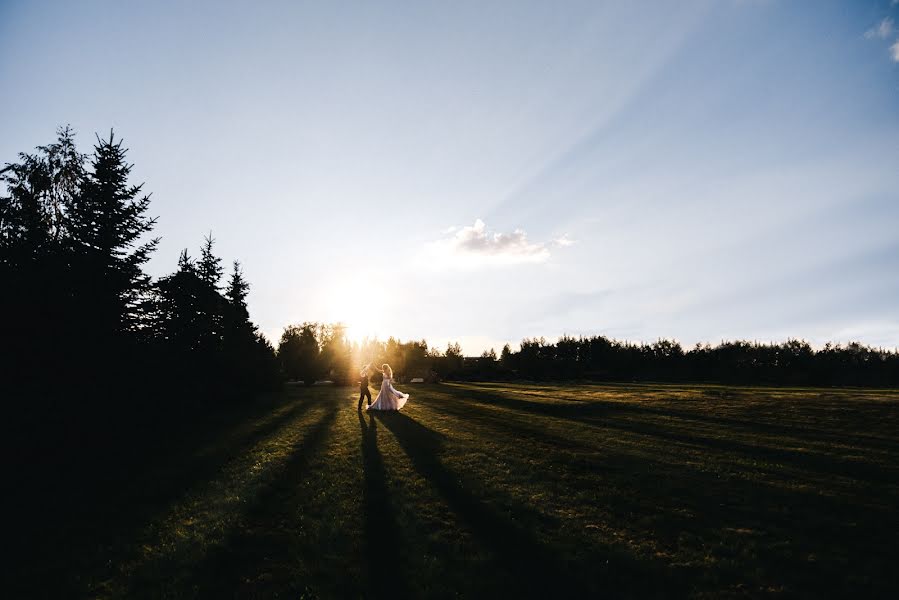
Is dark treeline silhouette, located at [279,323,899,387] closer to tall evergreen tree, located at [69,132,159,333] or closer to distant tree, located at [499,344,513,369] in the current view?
distant tree, located at [499,344,513,369]

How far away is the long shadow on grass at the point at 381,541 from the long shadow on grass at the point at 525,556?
144 centimetres

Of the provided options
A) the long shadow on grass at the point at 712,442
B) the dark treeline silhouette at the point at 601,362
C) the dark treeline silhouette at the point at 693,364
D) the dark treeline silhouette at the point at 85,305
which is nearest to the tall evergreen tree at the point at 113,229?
the dark treeline silhouette at the point at 85,305

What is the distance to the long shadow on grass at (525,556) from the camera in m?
5.68

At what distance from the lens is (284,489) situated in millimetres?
10062

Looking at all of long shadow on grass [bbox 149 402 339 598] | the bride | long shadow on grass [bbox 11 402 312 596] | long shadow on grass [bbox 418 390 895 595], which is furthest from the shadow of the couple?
the bride

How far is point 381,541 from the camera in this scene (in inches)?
281

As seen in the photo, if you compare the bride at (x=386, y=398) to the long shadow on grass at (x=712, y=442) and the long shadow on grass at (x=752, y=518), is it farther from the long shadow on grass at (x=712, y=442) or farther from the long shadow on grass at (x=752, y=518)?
the long shadow on grass at (x=752, y=518)

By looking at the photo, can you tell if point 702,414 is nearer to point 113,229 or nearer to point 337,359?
point 113,229

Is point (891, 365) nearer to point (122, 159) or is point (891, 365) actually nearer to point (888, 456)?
point (888, 456)

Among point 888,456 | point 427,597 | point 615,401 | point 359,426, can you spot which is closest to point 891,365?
point 615,401

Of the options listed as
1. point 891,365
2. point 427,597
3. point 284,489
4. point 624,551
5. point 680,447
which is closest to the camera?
point 427,597

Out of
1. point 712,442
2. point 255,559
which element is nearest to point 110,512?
point 255,559

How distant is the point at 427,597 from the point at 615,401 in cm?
2866

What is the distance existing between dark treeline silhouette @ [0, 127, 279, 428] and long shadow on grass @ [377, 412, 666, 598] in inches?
459
